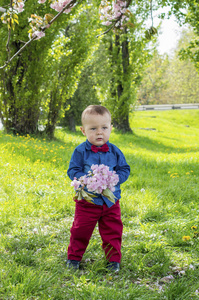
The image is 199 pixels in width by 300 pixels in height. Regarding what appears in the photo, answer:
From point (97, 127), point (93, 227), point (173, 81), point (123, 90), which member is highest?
point (173, 81)

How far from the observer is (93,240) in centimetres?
311

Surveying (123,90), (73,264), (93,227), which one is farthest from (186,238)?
(123,90)

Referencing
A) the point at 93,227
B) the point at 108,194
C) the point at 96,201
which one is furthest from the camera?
the point at 93,227

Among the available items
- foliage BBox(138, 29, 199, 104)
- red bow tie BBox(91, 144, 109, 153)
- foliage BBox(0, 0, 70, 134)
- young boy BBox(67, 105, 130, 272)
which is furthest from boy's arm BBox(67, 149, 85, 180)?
foliage BBox(138, 29, 199, 104)

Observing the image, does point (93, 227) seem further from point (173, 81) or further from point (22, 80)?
point (173, 81)

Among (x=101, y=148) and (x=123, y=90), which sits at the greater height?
(x=123, y=90)

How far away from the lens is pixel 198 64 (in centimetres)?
1471

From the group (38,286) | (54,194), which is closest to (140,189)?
(54,194)

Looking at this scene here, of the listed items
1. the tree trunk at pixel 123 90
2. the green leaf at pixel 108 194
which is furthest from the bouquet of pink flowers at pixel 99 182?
the tree trunk at pixel 123 90

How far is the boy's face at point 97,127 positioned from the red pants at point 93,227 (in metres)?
0.54

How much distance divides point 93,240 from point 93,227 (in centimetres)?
54

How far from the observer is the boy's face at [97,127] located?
2514 millimetres

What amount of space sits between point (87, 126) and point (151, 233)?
149 cm

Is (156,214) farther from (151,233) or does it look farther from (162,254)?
(162,254)
